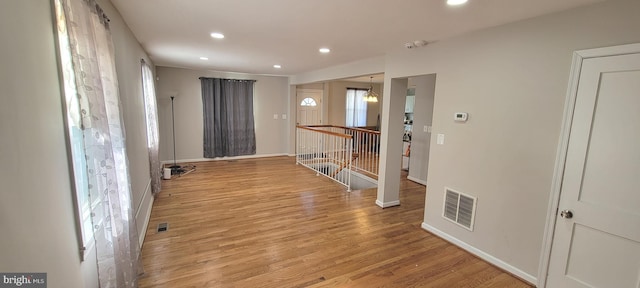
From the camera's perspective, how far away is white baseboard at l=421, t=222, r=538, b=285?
250cm

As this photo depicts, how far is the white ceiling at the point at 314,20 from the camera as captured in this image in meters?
2.07

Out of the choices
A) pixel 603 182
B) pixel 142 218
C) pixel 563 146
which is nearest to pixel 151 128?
pixel 142 218

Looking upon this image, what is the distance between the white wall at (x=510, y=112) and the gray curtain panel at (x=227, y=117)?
523cm

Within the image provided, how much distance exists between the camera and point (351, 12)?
223 cm

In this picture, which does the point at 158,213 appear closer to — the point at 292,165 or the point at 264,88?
the point at 292,165

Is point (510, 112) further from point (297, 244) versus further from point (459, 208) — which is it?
point (297, 244)

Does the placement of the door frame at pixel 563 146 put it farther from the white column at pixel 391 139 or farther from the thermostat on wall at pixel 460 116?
the white column at pixel 391 139

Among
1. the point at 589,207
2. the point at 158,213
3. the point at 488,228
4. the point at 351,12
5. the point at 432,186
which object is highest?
the point at 351,12

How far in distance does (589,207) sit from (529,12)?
1615 millimetres

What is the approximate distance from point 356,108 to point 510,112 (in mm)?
6766

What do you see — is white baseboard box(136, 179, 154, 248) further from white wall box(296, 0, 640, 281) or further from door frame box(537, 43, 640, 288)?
door frame box(537, 43, 640, 288)

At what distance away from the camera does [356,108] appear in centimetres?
919

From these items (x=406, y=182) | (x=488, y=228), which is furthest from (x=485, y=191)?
(x=406, y=182)

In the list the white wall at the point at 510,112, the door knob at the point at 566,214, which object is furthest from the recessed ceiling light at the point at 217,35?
the door knob at the point at 566,214
